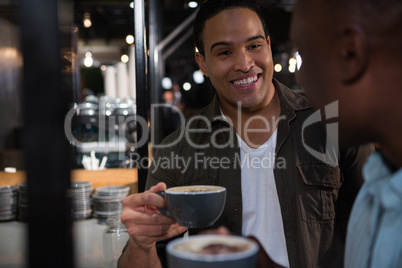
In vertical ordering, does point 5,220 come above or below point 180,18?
below

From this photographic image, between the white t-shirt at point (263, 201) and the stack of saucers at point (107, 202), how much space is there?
4.66 ft

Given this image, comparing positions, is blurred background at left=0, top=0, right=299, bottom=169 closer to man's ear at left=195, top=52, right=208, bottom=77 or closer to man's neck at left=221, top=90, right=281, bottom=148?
man's ear at left=195, top=52, right=208, bottom=77

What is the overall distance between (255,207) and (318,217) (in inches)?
9.4

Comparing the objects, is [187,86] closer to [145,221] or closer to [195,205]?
[145,221]

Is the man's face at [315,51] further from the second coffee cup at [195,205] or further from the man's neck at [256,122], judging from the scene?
the man's neck at [256,122]

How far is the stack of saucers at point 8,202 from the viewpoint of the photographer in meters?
2.66

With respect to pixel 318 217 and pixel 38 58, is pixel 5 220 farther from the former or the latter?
pixel 38 58

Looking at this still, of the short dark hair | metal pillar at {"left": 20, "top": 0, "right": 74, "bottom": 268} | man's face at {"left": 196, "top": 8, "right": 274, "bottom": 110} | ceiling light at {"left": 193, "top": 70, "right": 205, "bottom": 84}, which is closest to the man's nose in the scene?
man's face at {"left": 196, "top": 8, "right": 274, "bottom": 110}

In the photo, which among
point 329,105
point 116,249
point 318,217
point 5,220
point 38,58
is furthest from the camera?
point 5,220

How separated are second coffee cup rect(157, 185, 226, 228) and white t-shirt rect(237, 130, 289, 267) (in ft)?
1.69

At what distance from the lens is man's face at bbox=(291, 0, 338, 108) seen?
66cm

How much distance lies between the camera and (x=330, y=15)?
65 centimetres

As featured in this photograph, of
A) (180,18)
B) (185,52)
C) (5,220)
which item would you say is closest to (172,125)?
(180,18)

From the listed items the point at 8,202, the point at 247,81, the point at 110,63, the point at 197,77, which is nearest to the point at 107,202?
the point at 8,202
